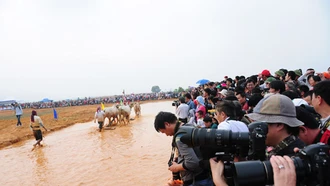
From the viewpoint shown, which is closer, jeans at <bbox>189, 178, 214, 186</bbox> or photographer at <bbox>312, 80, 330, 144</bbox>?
photographer at <bbox>312, 80, 330, 144</bbox>

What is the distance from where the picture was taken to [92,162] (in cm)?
836

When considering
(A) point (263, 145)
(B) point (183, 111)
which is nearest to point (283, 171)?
(A) point (263, 145)

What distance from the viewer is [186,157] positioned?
247 centimetres

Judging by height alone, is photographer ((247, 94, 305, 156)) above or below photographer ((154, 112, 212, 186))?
above

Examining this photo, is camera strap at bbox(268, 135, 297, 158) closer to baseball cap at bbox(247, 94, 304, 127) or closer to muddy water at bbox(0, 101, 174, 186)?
baseball cap at bbox(247, 94, 304, 127)

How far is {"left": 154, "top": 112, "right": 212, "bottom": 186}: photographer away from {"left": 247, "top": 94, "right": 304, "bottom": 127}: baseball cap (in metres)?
0.85

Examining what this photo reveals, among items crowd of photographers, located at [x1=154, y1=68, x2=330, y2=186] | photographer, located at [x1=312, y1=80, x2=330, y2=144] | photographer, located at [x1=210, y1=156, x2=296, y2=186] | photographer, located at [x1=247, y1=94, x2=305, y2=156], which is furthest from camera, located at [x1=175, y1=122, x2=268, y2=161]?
→ photographer, located at [x1=312, y1=80, x2=330, y2=144]

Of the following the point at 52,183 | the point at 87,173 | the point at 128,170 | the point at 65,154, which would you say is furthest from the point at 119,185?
the point at 65,154

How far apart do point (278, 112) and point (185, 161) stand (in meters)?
1.15

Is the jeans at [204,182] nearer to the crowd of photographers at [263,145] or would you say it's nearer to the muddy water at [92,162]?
the crowd of photographers at [263,145]

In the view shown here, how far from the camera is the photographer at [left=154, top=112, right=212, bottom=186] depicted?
96.6 inches

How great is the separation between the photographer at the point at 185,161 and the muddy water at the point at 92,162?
3336mm

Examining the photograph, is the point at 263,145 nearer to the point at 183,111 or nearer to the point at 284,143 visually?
the point at 284,143

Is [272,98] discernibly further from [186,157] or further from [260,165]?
[186,157]
